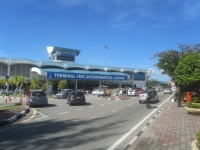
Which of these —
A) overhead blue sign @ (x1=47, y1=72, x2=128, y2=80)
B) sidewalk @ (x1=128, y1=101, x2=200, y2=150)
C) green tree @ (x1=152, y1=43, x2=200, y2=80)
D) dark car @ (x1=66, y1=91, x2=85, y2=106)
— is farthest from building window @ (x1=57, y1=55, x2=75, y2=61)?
sidewalk @ (x1=128, y1=101, x2=200, y2=150)

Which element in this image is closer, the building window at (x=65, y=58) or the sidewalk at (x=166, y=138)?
the sidewalk at (x=166, y=138)

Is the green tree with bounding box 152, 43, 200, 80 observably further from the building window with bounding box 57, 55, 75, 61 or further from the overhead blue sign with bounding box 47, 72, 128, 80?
the building window with bounding box 57, 55, 75, 61

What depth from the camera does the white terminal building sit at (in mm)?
59963

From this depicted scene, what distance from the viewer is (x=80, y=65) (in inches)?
2854

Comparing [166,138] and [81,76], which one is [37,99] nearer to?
[166,138]

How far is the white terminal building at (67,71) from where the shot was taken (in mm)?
59963

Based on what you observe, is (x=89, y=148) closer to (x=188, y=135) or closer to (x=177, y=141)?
(x=177, y=141)

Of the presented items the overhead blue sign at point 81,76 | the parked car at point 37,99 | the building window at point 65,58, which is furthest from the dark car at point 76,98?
the building window at point 65,58

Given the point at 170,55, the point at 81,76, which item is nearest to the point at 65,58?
the point at 81,76

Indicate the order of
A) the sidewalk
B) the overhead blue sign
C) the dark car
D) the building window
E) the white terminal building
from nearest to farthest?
the sidewalk
the dark car
the overhead blue sign
the white terminal building
the building window

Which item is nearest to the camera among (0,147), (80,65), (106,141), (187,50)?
(0,147)

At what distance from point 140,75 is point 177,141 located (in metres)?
85.8

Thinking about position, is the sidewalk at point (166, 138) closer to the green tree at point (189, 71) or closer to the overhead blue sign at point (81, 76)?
the green tree at point (189, 71)

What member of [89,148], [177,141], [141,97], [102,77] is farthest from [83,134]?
[102,77]
